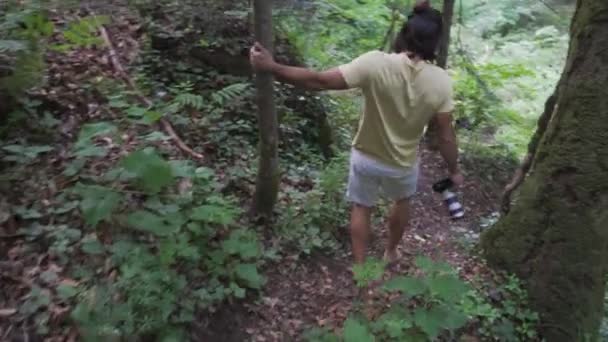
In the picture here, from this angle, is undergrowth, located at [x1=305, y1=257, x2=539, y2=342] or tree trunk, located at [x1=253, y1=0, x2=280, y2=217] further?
tree trunk, located at [x1=253, y1=0, x2=280, y2=217]

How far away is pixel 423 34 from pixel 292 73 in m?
0.98

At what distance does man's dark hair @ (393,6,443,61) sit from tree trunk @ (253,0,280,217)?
3.13ft

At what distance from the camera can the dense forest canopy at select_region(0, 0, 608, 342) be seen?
11.0 feet

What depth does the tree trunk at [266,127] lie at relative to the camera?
367 centimetres

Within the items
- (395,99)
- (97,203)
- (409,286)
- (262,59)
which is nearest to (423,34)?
(395,99)

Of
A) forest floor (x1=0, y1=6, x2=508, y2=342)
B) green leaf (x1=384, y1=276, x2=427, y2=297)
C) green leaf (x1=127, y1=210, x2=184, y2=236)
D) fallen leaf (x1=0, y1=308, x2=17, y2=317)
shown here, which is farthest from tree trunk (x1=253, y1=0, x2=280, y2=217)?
fallen leaf (x1=0, y1=308, x2=17, y2=317)

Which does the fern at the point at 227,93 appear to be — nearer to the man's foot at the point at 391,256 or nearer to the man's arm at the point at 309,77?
the man's arm at the point at 309,77

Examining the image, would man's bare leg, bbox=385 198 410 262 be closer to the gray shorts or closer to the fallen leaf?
the gray shorts

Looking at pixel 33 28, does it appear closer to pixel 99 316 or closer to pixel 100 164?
pixel 100 164

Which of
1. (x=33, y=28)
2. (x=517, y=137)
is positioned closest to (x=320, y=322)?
(x=33, y=28)

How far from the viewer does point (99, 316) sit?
303cm

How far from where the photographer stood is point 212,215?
12.2 ft

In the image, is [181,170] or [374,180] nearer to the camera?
[181,170]

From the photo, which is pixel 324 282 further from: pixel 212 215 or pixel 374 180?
pixel 212 215
